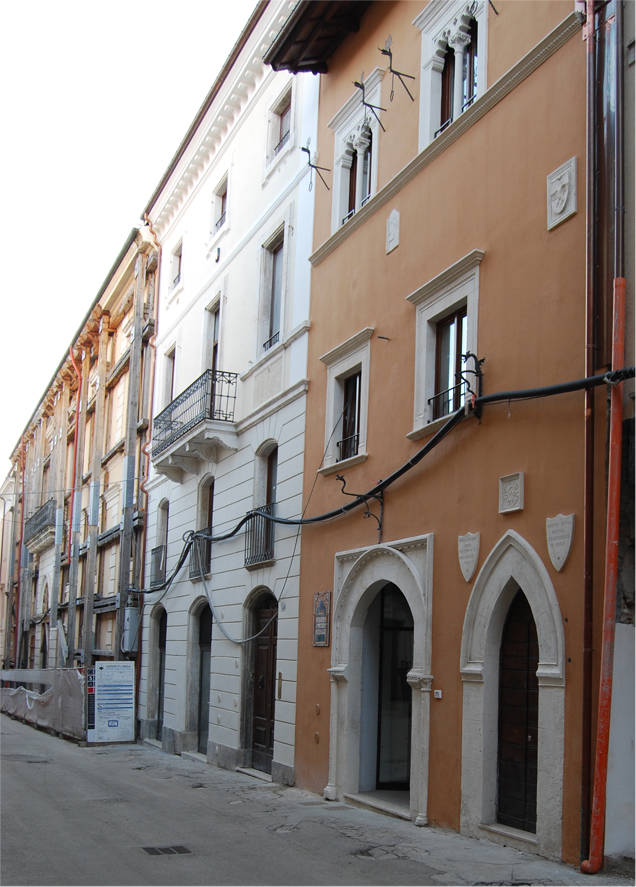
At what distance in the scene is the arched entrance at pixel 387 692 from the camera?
44.5ft

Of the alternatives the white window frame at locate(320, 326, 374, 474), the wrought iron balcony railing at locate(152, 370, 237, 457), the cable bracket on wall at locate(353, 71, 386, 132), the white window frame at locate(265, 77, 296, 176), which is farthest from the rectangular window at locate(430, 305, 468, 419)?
the wrought iron balcony railing at locate(152, 370, 237, 457)

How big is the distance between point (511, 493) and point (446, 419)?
160 centimetres

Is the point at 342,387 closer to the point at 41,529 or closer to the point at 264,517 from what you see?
the point at 264,517

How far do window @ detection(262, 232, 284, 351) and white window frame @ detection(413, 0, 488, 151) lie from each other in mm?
5491

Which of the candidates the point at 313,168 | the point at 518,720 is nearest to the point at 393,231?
the point at 313,168

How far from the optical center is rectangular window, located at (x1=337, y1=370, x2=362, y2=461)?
14648mm

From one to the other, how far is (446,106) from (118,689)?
49.0ft

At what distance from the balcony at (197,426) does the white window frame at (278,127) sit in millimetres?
4211

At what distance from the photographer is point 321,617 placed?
14.6m

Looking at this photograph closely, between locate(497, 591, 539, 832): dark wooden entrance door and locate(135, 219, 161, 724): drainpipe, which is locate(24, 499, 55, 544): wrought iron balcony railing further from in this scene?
locate(497, 591, 539, 832): dark wooden entrance door

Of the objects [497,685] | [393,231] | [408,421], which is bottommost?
[497,685]

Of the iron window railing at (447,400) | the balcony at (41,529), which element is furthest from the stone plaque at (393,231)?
the balcony at (41,529)

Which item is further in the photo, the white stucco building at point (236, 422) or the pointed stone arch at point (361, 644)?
the white stucco building at point (236, 422)

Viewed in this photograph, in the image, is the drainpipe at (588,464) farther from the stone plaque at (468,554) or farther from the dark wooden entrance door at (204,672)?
the dark wooden entrance door at (204,672)
